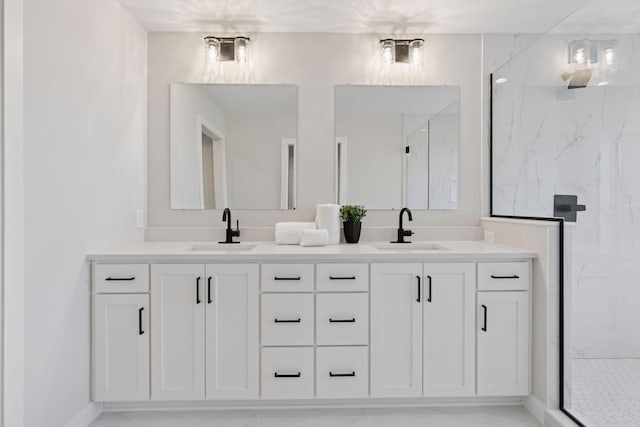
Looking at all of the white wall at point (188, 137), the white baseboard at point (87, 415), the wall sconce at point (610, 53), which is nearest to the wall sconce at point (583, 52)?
the wall sconce at point (610, 53)

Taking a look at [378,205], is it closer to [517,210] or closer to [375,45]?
[517,210]

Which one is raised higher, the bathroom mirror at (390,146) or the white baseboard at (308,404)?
the bathroom mirror at (390,146)

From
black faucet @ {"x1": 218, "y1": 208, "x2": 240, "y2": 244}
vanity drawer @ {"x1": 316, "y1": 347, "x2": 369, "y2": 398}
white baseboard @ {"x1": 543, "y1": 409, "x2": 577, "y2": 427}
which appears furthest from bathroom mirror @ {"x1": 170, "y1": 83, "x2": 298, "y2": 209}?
white baseboard @ {"x1": 543, "y1": 409, "x2": 577, "y2": 427}

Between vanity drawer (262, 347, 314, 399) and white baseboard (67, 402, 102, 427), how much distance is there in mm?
915

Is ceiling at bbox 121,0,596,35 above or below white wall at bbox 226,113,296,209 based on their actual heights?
above

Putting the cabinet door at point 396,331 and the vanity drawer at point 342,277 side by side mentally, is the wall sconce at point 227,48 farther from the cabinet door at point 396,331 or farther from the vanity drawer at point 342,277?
the cabinet door at point 396,331

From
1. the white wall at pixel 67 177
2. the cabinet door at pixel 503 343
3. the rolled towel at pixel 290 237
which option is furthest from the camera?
the rolled towel at pixel 290 237

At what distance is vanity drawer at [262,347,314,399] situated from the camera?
87.3 inches

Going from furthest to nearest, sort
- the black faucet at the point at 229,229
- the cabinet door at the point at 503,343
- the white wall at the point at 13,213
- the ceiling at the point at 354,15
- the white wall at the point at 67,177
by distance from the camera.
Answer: the black faucet at the point at 229,229 → the ceiling at the point at 354,15 → the cabinet door at the point at 503,343 → the white wall at the point at 67,177 → the white wall at the point at 13,213

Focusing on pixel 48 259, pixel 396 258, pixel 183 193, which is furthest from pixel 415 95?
pixel 48 259

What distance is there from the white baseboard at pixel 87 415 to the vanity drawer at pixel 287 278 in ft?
3.61

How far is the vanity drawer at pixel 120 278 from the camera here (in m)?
2.18

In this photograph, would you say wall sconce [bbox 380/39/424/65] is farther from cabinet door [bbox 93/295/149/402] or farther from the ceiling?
cabinet door [bbox 93/295/149/402]

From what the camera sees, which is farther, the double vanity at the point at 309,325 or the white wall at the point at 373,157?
the white wall at the point at 373,157
